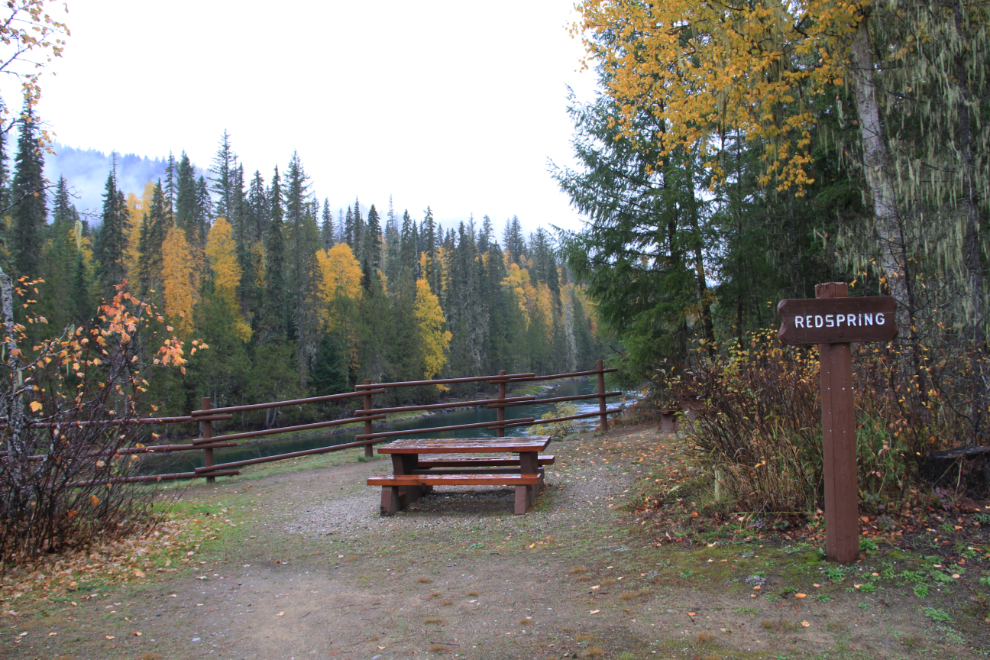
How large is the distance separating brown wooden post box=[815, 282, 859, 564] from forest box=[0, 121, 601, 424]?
2713 cm

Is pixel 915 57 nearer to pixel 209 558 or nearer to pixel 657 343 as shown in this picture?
pixel 657 343

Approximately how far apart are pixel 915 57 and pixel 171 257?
4579cm

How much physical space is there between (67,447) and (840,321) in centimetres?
588

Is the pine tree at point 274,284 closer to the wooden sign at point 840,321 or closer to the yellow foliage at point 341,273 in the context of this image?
the yellow foliage at point 341,273

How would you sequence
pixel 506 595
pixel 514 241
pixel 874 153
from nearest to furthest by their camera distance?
pixel 506 595 < pixel 874 153 < pixel 514 241

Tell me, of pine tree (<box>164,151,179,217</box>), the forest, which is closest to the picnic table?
the forest

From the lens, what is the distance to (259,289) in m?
45.6

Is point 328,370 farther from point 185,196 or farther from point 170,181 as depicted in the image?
point 170,181

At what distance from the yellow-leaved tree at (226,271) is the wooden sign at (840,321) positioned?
1687 inches

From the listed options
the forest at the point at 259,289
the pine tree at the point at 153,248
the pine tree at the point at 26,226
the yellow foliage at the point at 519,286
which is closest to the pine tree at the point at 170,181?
the forest at the point at 259,289

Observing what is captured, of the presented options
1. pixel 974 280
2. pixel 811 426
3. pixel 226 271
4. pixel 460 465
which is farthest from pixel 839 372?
pixel 226 271

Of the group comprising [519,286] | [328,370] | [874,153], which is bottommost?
[328,370]

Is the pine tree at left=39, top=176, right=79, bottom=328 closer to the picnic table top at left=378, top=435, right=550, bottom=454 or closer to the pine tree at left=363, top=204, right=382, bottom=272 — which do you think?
the pine tree at left=363, top=204, right=382, bottom=272

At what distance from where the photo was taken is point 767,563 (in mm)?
3861
